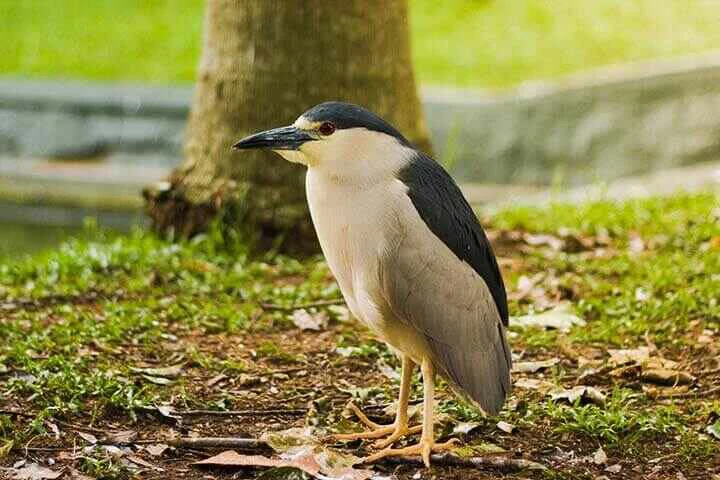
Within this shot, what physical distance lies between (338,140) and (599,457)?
1337 mm

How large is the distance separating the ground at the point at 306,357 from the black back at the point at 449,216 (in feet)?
1.80

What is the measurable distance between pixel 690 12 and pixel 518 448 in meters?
10.3

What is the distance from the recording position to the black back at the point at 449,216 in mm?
3988

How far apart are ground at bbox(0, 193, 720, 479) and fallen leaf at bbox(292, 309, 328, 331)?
1cm

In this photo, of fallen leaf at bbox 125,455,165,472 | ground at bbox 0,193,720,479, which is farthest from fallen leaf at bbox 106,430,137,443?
fallen leaf at bbox 125,455,165,472

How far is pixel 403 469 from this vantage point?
156 inches

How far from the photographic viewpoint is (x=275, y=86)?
6.69 meters

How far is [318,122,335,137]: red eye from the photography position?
3.96m

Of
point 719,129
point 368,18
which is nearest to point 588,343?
point 368,18

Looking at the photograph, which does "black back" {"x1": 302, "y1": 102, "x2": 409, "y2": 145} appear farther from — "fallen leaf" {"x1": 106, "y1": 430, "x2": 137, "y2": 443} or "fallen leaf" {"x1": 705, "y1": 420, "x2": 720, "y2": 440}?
"fallen leaf" {"x1": 705, "y1": 420, "x2": 720, "y2": 440}

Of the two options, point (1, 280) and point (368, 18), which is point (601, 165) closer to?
point (368, 18)

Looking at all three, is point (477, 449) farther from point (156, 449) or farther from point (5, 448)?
point (5, 448)

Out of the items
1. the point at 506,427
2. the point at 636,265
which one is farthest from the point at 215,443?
the point at 636,265

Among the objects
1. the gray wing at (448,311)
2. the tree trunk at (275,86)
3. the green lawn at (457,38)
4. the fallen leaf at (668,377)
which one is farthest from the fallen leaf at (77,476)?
the green lawn at (457,38)
